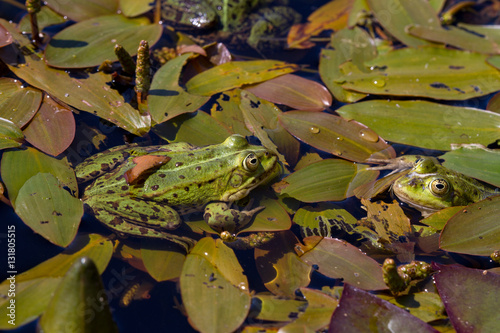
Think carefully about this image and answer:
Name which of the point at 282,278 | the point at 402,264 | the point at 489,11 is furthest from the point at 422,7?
the point at 282,278

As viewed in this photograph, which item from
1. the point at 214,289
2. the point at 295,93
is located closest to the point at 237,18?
the point at 295,93

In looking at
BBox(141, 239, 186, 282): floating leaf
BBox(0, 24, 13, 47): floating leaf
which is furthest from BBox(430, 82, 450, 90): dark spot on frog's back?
BBox(0, 24, 13, 47): floating leaf

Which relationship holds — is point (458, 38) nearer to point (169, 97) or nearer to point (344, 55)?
point (344, 55)

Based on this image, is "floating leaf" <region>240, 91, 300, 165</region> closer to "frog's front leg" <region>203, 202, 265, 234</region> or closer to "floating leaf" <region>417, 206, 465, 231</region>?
"frog's front leg" <region>203, 202, 265, 234</region>

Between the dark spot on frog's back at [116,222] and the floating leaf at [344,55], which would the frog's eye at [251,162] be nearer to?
the dark spot on frog's back at [116,222]

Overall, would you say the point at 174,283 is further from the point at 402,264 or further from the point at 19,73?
the point at 19,73
